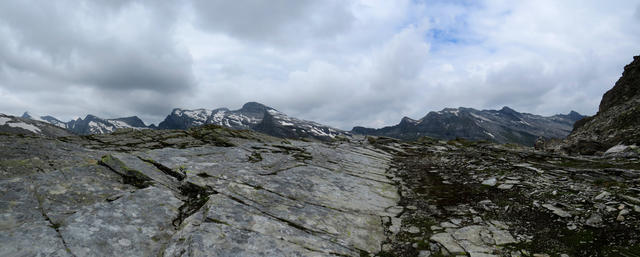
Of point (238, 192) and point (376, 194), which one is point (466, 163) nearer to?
point (376, 194)

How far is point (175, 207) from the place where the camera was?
927 cm

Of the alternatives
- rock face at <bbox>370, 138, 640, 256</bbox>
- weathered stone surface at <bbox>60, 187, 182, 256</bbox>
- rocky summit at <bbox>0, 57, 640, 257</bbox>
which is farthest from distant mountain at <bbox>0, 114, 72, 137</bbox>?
rock face at <bbox>370, 138, 640, 256</bbox>

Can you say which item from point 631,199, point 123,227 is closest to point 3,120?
point 123,227

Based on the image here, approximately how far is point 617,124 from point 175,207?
55308 millimetres

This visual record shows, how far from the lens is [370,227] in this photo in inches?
384

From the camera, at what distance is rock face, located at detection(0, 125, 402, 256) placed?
686 cm

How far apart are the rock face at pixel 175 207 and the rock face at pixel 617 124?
26.9 metres

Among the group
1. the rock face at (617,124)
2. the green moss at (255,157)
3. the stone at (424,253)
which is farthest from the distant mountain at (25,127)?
the rock face at (617,124)

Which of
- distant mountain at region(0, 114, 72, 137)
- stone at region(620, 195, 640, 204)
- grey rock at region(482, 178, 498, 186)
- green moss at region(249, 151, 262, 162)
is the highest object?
stone at region(620, 195, 640, 204)

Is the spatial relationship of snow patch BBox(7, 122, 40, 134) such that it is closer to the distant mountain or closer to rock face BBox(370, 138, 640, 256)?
the distant mountain

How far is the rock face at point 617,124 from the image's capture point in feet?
89.1

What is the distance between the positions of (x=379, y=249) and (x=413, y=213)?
3.55 metres

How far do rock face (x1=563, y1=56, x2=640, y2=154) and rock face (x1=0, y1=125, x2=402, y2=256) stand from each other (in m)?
26.9

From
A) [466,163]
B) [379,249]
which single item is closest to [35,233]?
[379,249]
